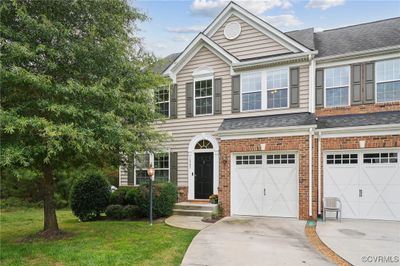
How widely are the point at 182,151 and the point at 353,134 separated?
6.81 metres

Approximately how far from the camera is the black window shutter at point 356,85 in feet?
40.4

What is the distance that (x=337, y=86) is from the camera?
12.7 m

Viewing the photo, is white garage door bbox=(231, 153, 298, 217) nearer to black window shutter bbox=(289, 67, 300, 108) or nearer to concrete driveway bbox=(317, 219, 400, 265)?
concrete driveway bbox=(317, 219, 400, 265)

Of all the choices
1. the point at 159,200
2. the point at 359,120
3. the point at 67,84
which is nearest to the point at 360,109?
the point at 359,120

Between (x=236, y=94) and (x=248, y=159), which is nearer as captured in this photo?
(x=248, y=159)

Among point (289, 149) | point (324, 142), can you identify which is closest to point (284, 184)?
point (289, 149)

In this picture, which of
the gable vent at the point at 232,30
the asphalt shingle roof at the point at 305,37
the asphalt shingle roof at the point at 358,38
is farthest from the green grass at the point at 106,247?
the asphalt shingle roof at the point at 358,38

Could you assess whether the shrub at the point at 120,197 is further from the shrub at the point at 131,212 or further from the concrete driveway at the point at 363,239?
the concrete driveway at the point at 363,239

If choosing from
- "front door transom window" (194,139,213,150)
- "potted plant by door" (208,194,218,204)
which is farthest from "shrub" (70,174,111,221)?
"potted plant by door" (208,194,218,204)

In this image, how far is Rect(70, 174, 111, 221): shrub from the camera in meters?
13.8

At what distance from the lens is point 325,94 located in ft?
41.9

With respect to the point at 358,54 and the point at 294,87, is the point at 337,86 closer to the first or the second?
the point at 358,54

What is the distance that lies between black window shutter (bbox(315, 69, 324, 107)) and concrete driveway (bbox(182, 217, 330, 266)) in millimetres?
4564

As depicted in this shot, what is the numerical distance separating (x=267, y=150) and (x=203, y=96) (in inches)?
156
